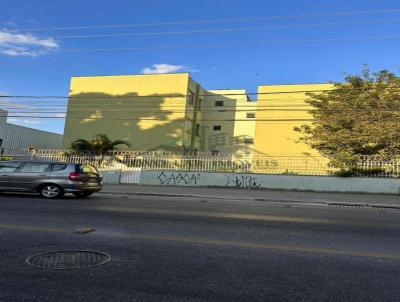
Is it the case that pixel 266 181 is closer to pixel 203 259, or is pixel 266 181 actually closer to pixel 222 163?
pixel 222 163

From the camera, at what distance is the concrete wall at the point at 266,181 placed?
22516 mm

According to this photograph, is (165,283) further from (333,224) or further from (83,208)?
(83,208)

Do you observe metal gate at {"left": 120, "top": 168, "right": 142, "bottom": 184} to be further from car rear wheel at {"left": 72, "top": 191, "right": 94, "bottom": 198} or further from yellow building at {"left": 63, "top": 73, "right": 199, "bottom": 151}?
yellow building at {"left": 63, "top": 73, "right": 199, "bottom": 151}

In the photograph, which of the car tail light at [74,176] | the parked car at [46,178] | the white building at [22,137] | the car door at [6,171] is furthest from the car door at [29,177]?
the white building at [22,137]

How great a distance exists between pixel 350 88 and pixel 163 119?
1787cm

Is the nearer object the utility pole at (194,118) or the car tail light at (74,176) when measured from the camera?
the car tail light at (74,176)

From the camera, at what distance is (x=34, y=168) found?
16781mm

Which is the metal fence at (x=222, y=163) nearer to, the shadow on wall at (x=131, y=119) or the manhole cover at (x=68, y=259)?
the shadow on wall at (x=131, y=119)

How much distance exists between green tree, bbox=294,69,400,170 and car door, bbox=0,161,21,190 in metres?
18.7

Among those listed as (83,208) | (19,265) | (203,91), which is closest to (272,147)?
(203,91)

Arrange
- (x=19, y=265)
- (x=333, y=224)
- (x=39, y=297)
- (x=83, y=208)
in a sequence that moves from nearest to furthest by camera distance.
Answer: (x=39, y=297) < (x=19, y=265) < (x=333, y=224) < (x=83, y=208)

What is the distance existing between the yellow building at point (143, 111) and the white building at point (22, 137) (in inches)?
241

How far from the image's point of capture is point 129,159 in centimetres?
2711

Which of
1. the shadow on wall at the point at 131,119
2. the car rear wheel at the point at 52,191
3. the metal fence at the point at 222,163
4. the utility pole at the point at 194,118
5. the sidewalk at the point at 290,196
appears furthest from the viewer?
the utility pole at the point at 194,118
